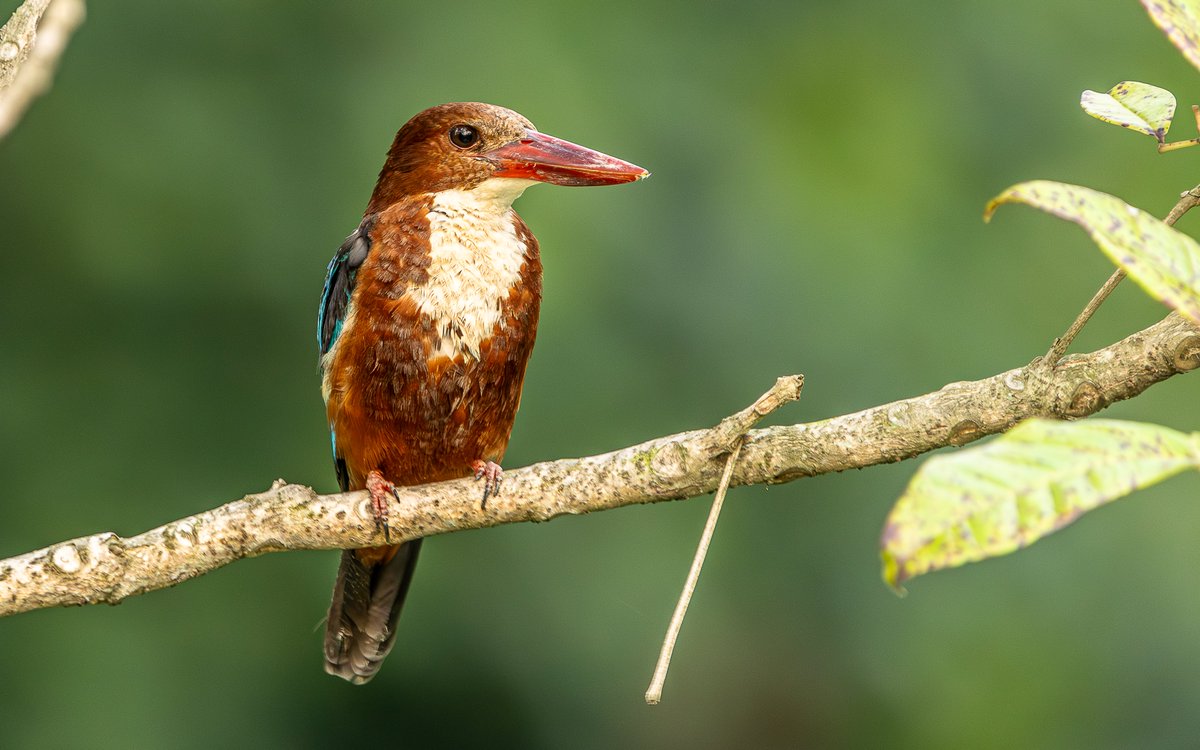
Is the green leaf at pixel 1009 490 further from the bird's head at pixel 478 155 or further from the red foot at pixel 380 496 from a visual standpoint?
the bird's head at pixel 478 155

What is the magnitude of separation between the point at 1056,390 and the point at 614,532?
99.1 inches

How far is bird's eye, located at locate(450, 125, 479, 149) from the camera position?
2.77 meters

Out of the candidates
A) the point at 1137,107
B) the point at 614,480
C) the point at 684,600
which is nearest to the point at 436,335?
the point at 614,480

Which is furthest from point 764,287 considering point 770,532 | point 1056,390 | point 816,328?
point 1056,390

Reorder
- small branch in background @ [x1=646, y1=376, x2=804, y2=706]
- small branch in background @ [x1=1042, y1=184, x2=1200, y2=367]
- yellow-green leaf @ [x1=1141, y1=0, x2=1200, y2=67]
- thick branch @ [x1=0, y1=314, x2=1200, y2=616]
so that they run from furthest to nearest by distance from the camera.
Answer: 1. thick branch @ [x1=0, y1=314, x2=1200, y2=616]
2. small branch in background @ [x1=1042, y1=184, x2=1200, y2=367]
3. small branch in background @ [x1=646, y1=376, x2=804, y2=706]
4. yellow-green leaf @ [x1=1141, y1=0, x2=1200, y2=67]

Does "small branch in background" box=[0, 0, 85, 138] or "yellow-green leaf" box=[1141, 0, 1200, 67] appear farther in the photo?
"small branch in background" box=[0, 0, 85, 138]

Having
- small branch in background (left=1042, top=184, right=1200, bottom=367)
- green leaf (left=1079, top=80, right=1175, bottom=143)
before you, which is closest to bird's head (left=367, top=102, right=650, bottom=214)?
small branch in background (left=1042, top=184, right=1200, bottom=367)

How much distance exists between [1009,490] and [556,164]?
6.53 feet

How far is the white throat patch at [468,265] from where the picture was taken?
8.43 feet

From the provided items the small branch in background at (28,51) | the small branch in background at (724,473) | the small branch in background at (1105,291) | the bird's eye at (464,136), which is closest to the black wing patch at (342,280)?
the bird's eye at (464,136)

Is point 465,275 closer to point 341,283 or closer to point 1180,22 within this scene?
point 341,283

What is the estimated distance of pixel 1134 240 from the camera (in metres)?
0.84

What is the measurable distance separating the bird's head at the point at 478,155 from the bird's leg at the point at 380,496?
24.5 inches

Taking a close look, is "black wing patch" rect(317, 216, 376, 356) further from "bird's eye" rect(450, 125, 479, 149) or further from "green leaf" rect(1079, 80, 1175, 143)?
"green leaf" rect(1079, 80, 1175, 143)
